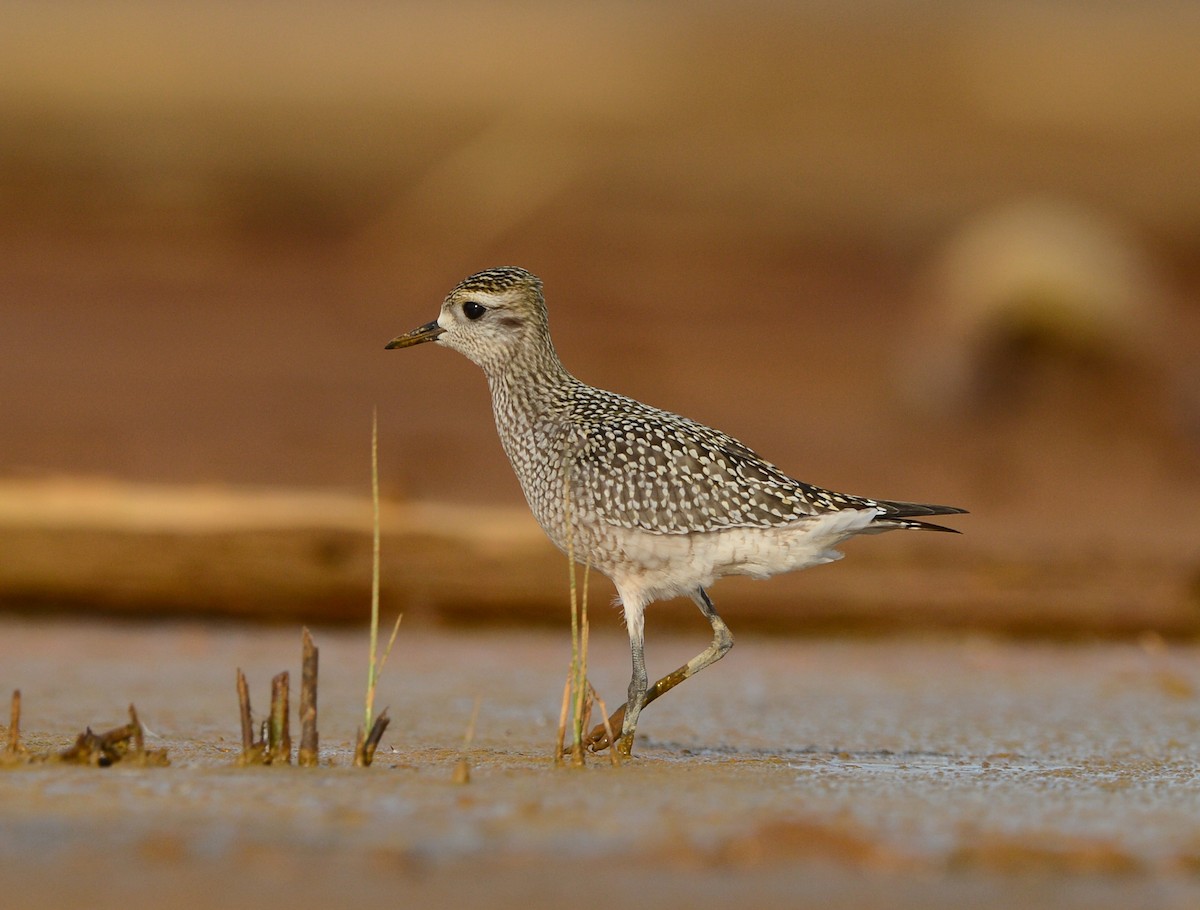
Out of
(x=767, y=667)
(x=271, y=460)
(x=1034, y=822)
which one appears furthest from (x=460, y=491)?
(x=1034, y=822)

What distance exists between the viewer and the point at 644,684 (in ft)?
24.6

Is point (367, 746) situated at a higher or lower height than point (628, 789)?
higher

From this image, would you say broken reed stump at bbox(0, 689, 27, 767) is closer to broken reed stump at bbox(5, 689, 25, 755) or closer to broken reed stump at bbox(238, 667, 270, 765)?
broken reed stump at bbox(5, 689, 25, 755)

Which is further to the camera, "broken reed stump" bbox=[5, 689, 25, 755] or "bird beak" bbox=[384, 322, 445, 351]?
"bird beak" bbox=[384, 322, 445, 351]

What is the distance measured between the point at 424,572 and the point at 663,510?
290cm

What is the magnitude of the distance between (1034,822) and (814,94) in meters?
20.3

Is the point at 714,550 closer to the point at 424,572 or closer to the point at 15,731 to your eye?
the point at 15,731

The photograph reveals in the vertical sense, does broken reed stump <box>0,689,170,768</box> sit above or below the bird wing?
below

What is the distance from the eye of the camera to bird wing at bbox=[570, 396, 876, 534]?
7.31m

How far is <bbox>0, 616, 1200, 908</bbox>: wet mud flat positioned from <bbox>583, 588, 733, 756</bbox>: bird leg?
182 mm

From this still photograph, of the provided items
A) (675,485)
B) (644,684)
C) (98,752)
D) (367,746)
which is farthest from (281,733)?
(675,485)

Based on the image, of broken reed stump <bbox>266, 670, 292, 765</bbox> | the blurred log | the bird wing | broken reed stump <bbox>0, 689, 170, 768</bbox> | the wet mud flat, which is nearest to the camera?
the wet mud flat

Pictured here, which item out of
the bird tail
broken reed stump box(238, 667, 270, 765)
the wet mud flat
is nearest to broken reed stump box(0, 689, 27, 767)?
the wet mud flat

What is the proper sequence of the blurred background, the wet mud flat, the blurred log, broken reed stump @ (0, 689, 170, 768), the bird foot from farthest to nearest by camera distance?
the blurred background, the blurred log, the bird foot, broken reed stump @ (0, 689, 170, 768), the wet mud flat
